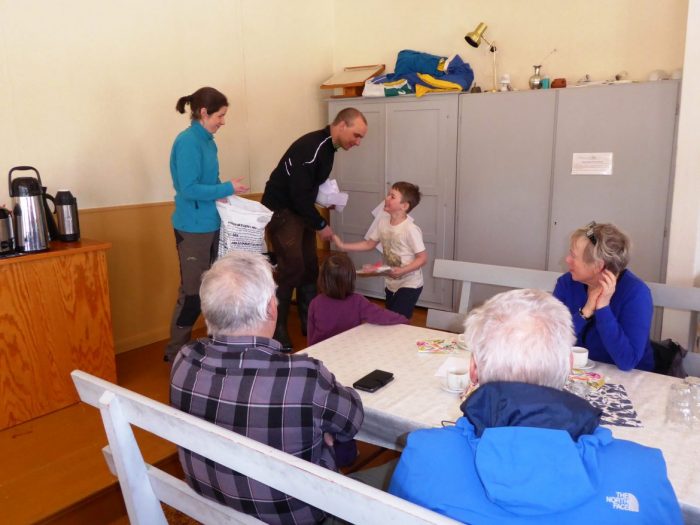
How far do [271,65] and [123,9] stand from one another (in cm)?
127

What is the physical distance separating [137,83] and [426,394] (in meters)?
3.02

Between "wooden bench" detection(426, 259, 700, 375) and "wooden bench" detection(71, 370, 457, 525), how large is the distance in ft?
4.77

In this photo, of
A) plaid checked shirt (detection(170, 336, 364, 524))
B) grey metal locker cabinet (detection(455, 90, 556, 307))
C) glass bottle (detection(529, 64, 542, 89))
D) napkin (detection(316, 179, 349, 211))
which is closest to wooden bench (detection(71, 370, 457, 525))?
plaid checked shirt (detection(170, 336, 364, 524))

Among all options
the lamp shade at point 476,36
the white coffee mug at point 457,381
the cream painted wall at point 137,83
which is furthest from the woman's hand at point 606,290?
the cream painted wall at point 137,83

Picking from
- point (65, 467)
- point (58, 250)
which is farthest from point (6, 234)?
point (65, 467)

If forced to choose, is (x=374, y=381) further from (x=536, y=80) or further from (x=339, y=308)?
(x=536, y=80)

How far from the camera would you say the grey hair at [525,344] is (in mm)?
1100

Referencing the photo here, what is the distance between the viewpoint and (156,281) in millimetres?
4066

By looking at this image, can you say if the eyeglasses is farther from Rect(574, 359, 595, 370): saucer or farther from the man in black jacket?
the man in black jacket

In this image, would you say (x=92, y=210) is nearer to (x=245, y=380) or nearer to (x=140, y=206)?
(x=140, y=206)

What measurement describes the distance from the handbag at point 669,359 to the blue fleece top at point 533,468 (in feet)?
3.89

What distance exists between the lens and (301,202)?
363 centimetres

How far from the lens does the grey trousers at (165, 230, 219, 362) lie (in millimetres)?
3438

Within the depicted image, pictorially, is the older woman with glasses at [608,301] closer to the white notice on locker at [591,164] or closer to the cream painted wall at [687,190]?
the cream painted wall at [687,190]
